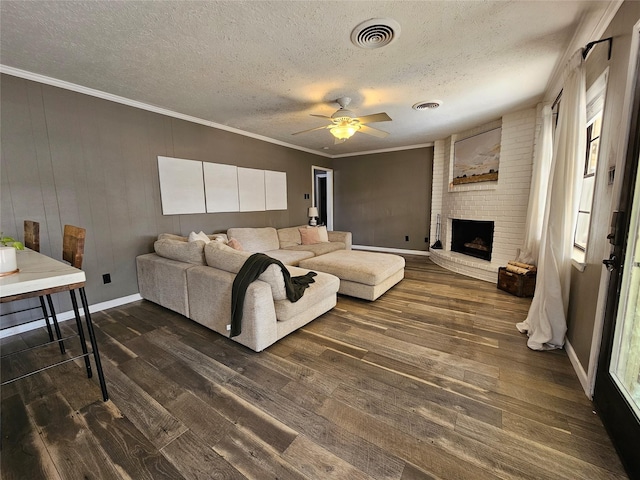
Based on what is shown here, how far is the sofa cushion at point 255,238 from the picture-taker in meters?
4.20

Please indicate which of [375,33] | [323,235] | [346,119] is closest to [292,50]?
[375,33]

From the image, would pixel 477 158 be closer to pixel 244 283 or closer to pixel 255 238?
pixel 255 238

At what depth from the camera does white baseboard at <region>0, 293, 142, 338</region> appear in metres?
2.51

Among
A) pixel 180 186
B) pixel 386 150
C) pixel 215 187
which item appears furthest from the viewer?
pixel 386 150

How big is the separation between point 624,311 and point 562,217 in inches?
36.7

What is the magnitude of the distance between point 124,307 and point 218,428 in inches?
98.1

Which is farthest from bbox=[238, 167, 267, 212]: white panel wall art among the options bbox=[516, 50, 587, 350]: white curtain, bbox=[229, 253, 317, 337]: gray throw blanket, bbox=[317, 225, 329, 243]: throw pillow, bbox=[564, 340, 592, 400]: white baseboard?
bbox=[564, 340, 592, 400]: white baseboard

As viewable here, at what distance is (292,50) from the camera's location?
215 cm

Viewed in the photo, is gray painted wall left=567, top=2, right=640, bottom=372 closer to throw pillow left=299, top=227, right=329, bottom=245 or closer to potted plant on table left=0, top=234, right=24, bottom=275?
potted plant on table left=0, top=234, right=24, bottom=275

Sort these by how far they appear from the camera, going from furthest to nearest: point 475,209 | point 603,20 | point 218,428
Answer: point 475,209 → point 603,20 → point 218,428

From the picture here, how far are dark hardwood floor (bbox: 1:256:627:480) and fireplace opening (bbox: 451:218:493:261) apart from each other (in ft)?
8.01

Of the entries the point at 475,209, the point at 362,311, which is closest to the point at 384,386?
the point at 362,311

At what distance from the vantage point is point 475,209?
4.52 metres

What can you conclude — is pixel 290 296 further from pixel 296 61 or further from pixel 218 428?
pixel 296 61
